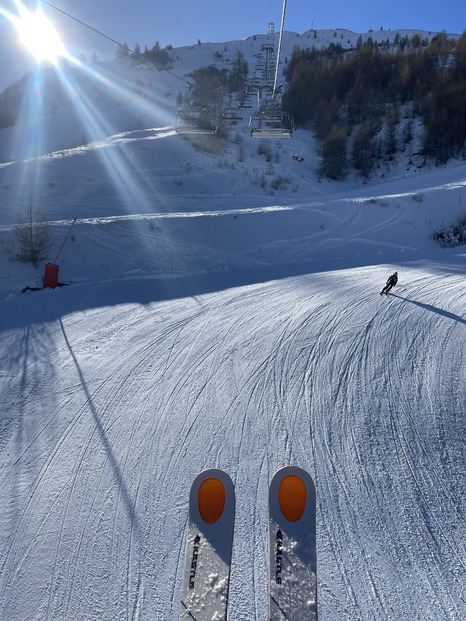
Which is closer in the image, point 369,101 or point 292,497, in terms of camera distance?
point 292,497

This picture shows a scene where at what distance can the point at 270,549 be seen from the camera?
3.15 metres

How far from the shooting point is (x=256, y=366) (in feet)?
20.9

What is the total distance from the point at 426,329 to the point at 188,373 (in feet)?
16.5

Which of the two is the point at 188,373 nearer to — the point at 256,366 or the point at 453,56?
the point at 256,366

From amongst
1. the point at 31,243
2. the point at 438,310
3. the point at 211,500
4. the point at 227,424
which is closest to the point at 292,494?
the point at 211,500

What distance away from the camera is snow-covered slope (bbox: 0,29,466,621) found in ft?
10.8

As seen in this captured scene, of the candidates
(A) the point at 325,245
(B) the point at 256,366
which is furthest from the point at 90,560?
(A) the point at 325,245

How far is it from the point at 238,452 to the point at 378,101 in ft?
157

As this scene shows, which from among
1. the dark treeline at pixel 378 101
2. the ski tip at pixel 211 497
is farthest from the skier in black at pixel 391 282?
the dark treeline at pixel 378 101

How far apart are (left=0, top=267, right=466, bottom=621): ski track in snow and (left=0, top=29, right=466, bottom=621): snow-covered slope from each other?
2cm

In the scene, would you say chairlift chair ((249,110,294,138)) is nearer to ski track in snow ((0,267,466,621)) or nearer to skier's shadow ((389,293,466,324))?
skier's shadow ((389,293,466,324))

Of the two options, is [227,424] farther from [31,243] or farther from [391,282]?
[31,243]

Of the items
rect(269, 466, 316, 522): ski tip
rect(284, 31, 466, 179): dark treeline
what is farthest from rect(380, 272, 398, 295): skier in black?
rect(284, 31, 466, 179): dark treeline

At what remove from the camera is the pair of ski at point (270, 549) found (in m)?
2.91
